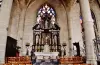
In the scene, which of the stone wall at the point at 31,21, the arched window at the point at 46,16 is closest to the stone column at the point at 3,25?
the stone wall at the point at 31,21

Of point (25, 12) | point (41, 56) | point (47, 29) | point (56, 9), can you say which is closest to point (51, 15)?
point (56, 9)

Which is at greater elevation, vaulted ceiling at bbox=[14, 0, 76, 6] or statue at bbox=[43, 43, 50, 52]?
vaulted ceiling at bbox=[14, 0, 76, 6]

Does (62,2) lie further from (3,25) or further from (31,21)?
(3,25)

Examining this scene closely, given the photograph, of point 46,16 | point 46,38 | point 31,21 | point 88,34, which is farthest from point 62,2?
point 88,34

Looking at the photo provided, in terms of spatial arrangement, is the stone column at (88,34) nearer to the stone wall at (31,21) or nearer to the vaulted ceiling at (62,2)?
the vaulted ceiling at (62,2)

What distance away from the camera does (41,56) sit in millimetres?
10430

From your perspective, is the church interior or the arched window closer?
the church interior

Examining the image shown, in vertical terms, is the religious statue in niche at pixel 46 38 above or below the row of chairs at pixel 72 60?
above

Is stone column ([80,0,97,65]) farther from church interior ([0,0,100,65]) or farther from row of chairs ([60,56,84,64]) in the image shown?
church interior ([0,0,100,65])

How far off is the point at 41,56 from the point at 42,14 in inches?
285

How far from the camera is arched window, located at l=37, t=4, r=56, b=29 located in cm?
1550

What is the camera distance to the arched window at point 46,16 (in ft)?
50.8

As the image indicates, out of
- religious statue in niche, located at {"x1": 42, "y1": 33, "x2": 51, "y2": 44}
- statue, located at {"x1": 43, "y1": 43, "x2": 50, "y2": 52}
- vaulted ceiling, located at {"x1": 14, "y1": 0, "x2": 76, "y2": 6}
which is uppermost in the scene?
vaulted ceiling, located at {"x1": 14, "y1": 0, "x2": 76, "y2": 6}

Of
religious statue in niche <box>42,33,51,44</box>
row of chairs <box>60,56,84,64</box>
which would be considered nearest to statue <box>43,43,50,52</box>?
religious statue in niche <box>42,33,51,44</box>
